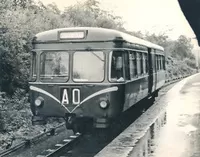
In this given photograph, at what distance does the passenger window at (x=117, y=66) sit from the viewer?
1066cm

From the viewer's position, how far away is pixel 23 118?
47.0 feet

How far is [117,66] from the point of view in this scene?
1074 centimetres

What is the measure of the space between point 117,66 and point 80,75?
36.6 inches

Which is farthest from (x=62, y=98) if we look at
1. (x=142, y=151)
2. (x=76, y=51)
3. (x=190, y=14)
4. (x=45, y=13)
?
(x=45, y=13)

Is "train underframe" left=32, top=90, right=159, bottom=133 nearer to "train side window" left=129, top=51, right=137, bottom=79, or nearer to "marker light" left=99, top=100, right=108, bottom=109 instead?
"marker light" left=99, top=100, right=108, bottom=109

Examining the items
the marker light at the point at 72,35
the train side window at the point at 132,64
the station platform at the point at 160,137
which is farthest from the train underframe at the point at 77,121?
the marker light at the point at 72,35

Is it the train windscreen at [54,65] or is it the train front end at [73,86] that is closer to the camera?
the train front end at [73,86]

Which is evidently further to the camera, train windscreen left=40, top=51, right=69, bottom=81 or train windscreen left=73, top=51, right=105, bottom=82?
train windscreen left=40, top=51, right=69, bottom=81

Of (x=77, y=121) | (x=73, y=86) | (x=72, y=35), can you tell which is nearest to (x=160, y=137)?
(x=77, y=121)

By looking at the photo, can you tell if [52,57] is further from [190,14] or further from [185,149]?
[190,14]

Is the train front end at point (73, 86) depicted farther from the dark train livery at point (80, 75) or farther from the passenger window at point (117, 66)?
the passenger window at point (117, 66)

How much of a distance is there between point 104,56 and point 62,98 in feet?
4.73

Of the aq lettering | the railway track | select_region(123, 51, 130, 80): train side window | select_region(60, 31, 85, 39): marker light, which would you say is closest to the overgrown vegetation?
the railway track

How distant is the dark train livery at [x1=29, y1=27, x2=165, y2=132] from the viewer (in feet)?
34.6
